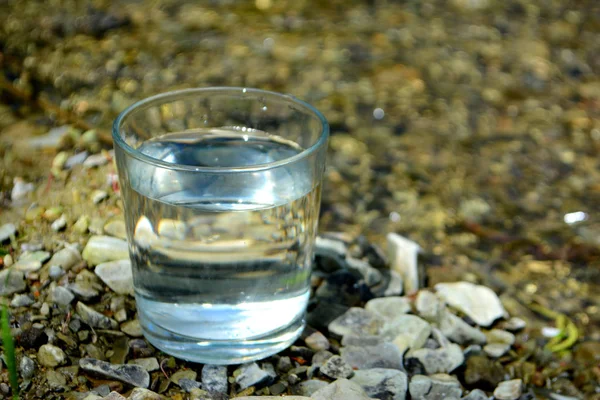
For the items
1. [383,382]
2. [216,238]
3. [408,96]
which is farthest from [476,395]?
[408,96]

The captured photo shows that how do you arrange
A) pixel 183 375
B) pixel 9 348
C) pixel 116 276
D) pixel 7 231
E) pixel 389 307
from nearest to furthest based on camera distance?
pixel 9 348 < pixel 183 375 < pixel 116 276 < pixel 7 231 < pixel 389 307

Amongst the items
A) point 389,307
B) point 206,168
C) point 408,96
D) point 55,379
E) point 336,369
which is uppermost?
point 206,168

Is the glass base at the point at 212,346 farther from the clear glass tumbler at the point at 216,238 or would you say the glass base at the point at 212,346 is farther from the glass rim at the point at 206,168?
the glass rim at the point at 206,168

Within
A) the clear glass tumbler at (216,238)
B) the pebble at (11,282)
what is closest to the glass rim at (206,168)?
the clear glass tumbler at (216,238)

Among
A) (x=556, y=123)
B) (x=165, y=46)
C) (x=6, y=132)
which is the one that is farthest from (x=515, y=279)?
(x=165, y=46)

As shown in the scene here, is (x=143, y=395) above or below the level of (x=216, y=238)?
below

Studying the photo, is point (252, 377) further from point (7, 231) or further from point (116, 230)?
point (7, 231)
